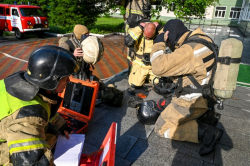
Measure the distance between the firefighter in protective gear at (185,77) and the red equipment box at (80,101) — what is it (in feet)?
3.70

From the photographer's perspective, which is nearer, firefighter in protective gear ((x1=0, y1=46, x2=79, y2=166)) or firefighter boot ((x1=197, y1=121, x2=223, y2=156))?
firefighter in protective gear ((x1=0, y1=46, x2=79, y2=166))

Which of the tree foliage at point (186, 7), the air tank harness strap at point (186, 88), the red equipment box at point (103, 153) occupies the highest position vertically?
the tree foliage at point (186, 7)

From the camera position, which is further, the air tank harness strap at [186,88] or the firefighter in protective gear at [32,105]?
the air tank harness strap at [186,88]

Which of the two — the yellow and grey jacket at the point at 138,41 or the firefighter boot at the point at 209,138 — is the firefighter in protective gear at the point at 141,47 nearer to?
the yellow and grey jacket at the point at 138,41

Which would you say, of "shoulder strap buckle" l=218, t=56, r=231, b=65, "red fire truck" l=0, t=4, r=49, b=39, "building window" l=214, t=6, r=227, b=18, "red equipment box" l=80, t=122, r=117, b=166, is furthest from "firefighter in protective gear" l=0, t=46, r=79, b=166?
"building window" l=214, t=6, r=227, b=18

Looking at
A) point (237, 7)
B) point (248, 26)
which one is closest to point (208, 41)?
point (248, 26)

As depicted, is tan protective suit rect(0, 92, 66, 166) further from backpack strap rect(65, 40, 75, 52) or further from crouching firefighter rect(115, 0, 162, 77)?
crouching firefighter rect(115, 0, 162, 77)

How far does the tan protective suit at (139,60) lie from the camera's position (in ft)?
15.1

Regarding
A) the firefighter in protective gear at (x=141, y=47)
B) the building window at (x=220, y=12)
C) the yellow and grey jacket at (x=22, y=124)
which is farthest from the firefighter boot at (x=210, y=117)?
the building window at (x=220, y=12)

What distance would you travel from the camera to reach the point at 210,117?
3070mm

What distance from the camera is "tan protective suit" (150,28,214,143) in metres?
2.54

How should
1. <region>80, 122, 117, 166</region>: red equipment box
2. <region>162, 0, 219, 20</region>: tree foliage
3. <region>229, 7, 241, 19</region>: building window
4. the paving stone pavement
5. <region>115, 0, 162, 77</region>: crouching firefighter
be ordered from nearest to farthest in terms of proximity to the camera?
<region>80, 122, 117, 166</region>: red equipment box < the paving stone pavement < <region>115, 0, 162, 77</region>: crouching firefighter < <region>162, 0, 219, 20</region>: tree foliage < <region>229, 7, 241, 19</region>: building window

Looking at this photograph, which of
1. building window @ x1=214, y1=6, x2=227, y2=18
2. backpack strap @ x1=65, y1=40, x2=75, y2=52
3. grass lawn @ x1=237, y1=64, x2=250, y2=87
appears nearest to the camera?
backpack strap @ x1=65, y1=40, x2=75, y2=52

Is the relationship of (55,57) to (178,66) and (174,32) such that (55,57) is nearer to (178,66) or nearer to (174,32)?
(178,66)
